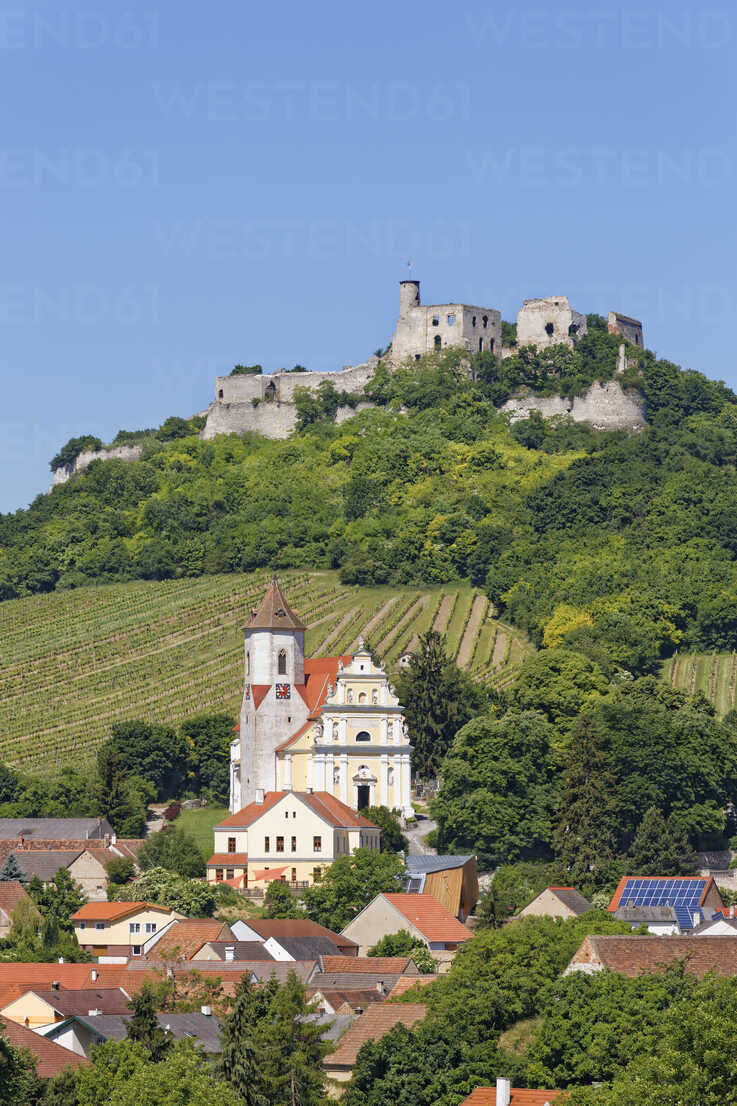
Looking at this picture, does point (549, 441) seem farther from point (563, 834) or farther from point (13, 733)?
point (563, 834)

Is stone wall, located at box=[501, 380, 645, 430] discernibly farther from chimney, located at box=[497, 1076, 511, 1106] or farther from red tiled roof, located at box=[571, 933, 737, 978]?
chimney, located at box=[497, 1076, 511, 1106]

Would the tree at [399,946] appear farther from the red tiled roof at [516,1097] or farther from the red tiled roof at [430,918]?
the red tiled roof at [516,1097]

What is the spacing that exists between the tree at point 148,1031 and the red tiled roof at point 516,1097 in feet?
24.5

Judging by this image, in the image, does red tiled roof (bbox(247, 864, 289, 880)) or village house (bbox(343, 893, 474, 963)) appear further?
red tiled roof (bbox(247, 864, 289, 880))

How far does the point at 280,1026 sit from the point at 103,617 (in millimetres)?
80771

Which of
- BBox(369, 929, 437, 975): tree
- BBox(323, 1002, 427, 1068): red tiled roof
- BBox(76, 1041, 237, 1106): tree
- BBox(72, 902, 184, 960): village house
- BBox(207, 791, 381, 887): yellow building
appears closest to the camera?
BBox(76, 1041, 237, 1106): tree

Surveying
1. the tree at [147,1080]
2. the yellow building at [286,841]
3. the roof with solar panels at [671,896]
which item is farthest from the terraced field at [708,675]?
the tree at [147,1080]

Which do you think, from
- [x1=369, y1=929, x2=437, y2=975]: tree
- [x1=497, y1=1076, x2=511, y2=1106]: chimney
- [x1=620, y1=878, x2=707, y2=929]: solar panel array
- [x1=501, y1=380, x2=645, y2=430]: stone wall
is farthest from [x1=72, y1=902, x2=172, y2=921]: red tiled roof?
[x1=501, y1=380, x2=645, y2=430]: stone wall

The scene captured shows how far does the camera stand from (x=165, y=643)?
425 ft

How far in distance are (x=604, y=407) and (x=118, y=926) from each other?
80195mm

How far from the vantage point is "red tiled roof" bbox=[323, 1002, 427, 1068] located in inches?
2339

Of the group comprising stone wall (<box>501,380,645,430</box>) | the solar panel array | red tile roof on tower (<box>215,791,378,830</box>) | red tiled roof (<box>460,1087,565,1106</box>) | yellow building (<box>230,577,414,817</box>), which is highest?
stone wall (<box>501,380,645,430</box>)

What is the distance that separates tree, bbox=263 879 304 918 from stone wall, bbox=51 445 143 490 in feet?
262

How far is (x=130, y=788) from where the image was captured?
103250mm
